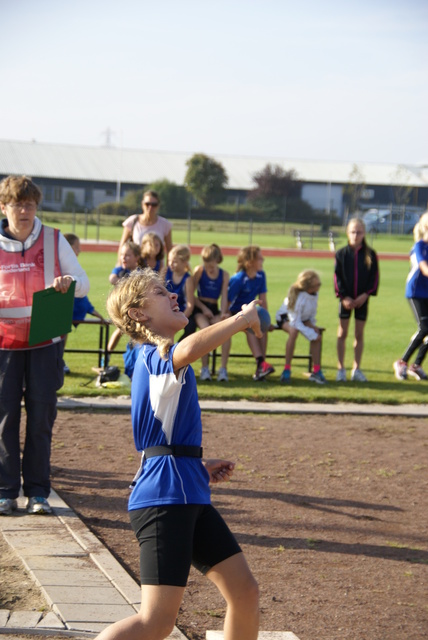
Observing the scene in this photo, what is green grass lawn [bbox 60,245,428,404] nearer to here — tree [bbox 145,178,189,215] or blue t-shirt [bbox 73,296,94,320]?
blue t-shirt [bbox 73,296,94,320]

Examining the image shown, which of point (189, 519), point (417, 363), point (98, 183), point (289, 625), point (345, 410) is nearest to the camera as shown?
point (189, 519)

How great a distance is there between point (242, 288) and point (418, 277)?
2.32 meters

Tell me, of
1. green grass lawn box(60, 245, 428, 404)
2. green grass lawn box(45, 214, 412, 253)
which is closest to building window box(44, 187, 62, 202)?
green grass lawn box(45, 214, 412, 253)

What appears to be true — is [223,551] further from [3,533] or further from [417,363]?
[417,363]

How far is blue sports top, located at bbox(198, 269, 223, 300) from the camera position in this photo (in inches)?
452

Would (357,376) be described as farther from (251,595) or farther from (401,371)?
(251,595)

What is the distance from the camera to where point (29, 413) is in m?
6.11

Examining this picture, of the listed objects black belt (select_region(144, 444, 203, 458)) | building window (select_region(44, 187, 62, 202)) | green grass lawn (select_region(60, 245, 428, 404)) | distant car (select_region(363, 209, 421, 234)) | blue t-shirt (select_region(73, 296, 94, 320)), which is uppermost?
building window (select_region(44, 187, 62, 202))

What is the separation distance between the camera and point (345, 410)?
32.6ft

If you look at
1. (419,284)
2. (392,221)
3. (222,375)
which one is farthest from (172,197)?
Result: (222,375)

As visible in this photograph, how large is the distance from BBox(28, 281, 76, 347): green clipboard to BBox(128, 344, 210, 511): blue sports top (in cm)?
244

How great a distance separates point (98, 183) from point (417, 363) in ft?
214

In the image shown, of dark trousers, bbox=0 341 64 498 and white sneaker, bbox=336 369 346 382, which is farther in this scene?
white sneaker, bbox=336 369 346 382

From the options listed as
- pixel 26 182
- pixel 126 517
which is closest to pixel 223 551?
pixel 126 517
